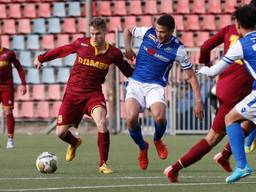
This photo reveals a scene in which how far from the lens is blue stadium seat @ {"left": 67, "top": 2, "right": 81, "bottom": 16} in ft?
86.6

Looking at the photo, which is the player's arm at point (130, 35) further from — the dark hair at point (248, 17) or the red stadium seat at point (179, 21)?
the red stadium seat at point (179, 21)

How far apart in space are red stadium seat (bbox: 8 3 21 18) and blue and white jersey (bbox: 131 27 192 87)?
15318mm

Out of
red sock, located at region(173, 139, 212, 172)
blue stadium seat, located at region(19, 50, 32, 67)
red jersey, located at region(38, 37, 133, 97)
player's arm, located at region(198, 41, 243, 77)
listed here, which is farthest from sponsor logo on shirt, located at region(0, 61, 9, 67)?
player's arm, located at region(198, 41, 243, 77)

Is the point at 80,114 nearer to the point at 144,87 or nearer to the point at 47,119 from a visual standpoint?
the point at 144,87

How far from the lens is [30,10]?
88.0ft

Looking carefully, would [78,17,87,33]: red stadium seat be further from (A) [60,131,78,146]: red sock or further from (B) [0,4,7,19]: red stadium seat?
(A) [60,131,78,146]: red sock

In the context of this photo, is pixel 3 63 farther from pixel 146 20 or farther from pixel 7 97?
pixel 146 20

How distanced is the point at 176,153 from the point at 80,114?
10.9 ft

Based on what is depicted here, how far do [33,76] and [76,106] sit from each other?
1376cm

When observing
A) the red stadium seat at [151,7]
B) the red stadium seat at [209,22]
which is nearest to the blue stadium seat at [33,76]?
the red stadium seat at [151,7]

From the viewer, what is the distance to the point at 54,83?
2520cm

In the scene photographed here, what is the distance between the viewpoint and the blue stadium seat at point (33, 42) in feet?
85.2

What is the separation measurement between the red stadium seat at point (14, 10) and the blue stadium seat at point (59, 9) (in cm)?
110

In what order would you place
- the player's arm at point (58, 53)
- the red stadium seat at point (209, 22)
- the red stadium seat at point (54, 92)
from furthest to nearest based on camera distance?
the red stadium seat at point (209, 22), the red stadium seat at point (54, 92), the player's arm at point (58, 53)
